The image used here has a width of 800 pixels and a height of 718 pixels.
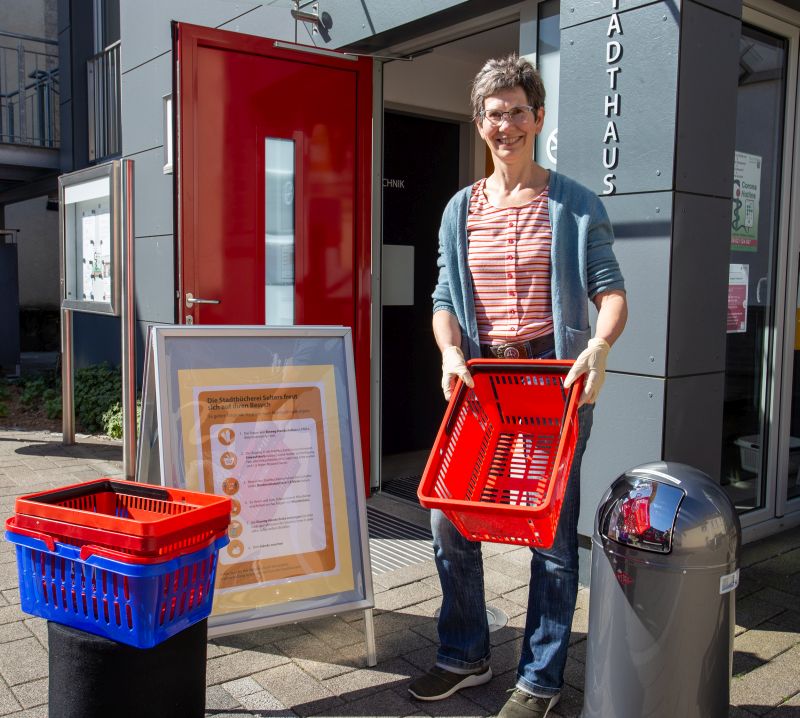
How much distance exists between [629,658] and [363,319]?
337 centimetres

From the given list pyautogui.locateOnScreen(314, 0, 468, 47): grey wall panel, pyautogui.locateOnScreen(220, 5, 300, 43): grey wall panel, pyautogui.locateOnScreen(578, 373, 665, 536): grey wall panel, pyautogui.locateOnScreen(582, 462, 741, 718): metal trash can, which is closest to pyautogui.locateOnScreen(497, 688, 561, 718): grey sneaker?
pyautogui.locateOnScreen(582, 462, 741, 718): metal trash can

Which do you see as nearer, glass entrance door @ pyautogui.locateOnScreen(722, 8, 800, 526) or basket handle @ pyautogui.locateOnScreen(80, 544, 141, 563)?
basket handle @ pyautogui.locateOnScreen(80, 544, 141, 563)

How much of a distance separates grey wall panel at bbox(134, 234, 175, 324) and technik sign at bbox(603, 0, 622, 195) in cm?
412

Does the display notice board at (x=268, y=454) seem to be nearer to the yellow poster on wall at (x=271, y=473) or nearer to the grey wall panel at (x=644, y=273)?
the yellow poster on wall at (x=271, y=473)

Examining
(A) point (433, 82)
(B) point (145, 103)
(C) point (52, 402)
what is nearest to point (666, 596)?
(A) point (433, 82)

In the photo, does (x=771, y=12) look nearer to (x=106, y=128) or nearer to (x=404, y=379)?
(x=404, y=379)

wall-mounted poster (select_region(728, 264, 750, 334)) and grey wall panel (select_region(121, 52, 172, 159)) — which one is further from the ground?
grey wall panel (select_region(121, 52, 172, 159))

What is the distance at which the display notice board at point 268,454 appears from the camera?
2.96 meters

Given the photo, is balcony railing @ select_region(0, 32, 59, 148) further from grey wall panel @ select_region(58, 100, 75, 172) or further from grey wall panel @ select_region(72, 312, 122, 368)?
grey wall panel @ select_region(72, 312, 122, 368)

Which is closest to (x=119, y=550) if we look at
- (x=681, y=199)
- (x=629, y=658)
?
(x=629, y=658)

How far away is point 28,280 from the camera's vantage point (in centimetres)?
1714

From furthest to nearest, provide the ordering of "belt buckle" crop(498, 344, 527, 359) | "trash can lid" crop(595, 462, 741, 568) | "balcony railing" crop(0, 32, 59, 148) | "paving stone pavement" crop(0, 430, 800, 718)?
"balcony railing" crop(0, 32, 59, 148)
"paving stone pavement" crop(0, 430, 800, 718)
"belt buckle" crop(498, 344, 527, 359)
"trash can lid" crop(595, 462, 741, 568)

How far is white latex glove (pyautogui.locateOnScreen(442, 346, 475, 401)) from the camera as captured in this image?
104 inches

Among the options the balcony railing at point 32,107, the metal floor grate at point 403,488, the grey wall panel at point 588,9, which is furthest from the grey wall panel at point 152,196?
the balcony railing at point 32,107
